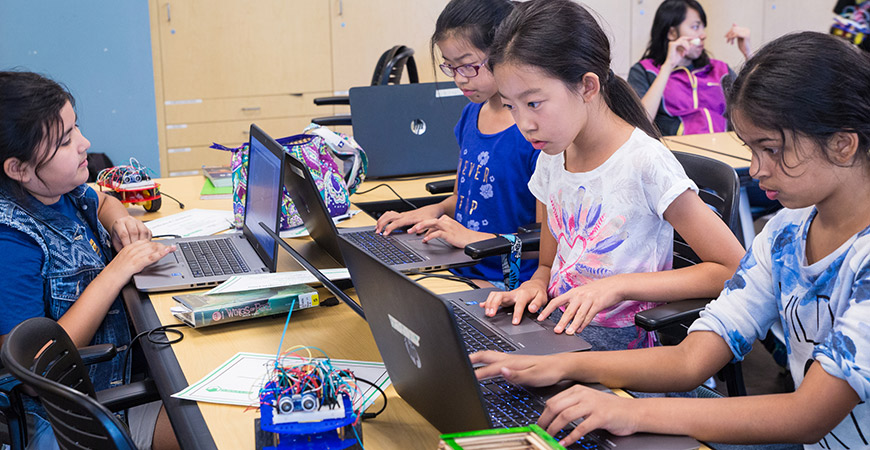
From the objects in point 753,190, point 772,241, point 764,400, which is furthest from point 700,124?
point 764,400

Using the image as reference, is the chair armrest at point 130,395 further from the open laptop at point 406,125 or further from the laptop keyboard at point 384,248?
the open laptop at point 406,125

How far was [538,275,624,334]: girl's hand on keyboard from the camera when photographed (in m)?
1.15

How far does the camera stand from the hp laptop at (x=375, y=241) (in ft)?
4.80

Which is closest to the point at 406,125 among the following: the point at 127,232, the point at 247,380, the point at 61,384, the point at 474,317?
the point at 127,232

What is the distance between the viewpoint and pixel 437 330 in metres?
0.77

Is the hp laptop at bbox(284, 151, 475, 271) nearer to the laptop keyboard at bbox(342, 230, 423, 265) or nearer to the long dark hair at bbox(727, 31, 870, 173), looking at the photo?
the laptop keyboard at bbox(342, 230, 423, 265)

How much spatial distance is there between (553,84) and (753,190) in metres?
2.09

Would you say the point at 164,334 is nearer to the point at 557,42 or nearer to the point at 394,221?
the point at 394,221

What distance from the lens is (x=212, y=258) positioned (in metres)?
1.67

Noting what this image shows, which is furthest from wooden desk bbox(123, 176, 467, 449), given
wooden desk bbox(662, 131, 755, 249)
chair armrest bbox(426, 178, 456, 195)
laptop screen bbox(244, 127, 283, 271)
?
wooden desk bbox(662, 131, 755, 249)

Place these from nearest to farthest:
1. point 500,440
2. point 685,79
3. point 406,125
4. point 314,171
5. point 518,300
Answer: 1. point 500,440
2. point 518,300
3. point 314,171
4. point 406,125
5. point 685,79

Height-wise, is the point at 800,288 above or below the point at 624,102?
below

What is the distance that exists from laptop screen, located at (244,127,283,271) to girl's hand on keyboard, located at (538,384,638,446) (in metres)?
0.76

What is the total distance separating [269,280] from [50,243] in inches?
18.7
